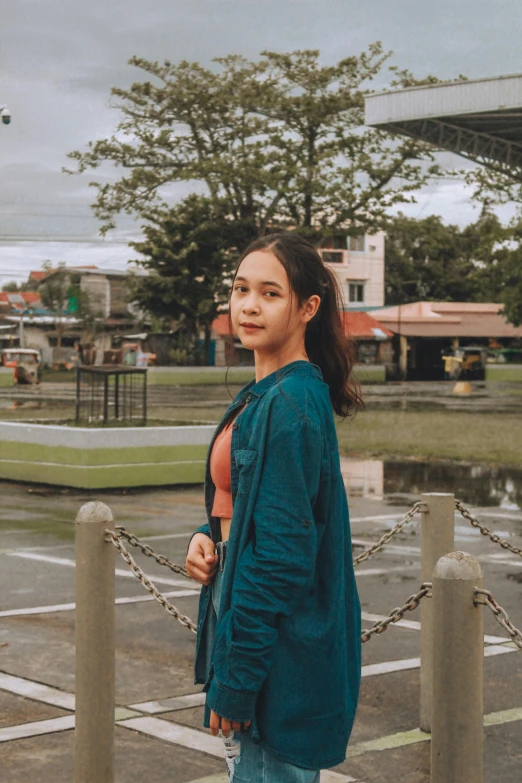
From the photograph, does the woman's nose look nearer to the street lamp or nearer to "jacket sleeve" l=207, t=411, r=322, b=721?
"jacket sleeve" l=207, t=411, r=322, b=721

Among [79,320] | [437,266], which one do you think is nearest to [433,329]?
[437,266]

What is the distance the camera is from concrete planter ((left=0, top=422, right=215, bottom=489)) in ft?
49.0

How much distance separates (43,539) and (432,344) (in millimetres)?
64876

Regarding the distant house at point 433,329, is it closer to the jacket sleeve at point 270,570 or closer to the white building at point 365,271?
the white building at point 365,271

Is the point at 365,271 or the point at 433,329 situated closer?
the point at 433,329

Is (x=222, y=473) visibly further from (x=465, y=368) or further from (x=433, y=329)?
(x=433, y=329)

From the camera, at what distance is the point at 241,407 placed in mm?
3340

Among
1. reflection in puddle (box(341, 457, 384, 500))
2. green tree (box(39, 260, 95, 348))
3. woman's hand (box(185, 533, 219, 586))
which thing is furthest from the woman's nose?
green tree (box(39, 260, 95, 348))

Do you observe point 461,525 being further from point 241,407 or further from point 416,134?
point 416,134

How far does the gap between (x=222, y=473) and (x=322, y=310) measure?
54 centimetres

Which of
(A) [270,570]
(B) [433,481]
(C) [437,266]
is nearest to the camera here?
(A) [270,570]

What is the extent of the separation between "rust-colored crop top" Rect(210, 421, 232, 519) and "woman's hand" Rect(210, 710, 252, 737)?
0.55 meters

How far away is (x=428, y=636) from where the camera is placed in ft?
18.2

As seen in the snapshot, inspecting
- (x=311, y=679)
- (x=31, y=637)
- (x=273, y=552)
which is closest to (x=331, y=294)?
(x=273, y=552)
